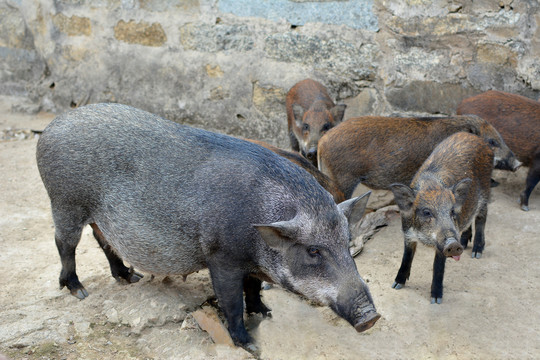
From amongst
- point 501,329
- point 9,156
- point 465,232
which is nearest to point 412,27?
point 465,232

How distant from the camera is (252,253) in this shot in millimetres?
2990

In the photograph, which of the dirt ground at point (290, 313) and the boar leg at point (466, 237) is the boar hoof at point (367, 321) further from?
the boar leg at point (466, 237)

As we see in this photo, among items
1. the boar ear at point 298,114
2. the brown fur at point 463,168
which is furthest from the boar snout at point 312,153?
the brown fur at point 463,168

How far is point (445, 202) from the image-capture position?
375cm

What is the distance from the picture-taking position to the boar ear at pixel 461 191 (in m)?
3.80

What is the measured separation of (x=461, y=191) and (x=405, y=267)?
623mm

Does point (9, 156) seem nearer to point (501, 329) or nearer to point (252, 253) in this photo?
point (252, 253)

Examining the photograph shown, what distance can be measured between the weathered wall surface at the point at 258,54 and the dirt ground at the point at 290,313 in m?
1.66

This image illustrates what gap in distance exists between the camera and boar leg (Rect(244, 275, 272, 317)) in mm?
A: 3476

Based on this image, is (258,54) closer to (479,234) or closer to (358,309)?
(479,234)

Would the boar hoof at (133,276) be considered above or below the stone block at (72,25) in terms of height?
below

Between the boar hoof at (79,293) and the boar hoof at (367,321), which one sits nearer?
the boar hoof at (367,321)

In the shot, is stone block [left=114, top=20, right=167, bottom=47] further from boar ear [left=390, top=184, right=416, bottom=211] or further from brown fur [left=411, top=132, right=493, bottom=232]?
boar ear [left=390, top=184, right=416, bottom=211]

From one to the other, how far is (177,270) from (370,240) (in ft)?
6.05
